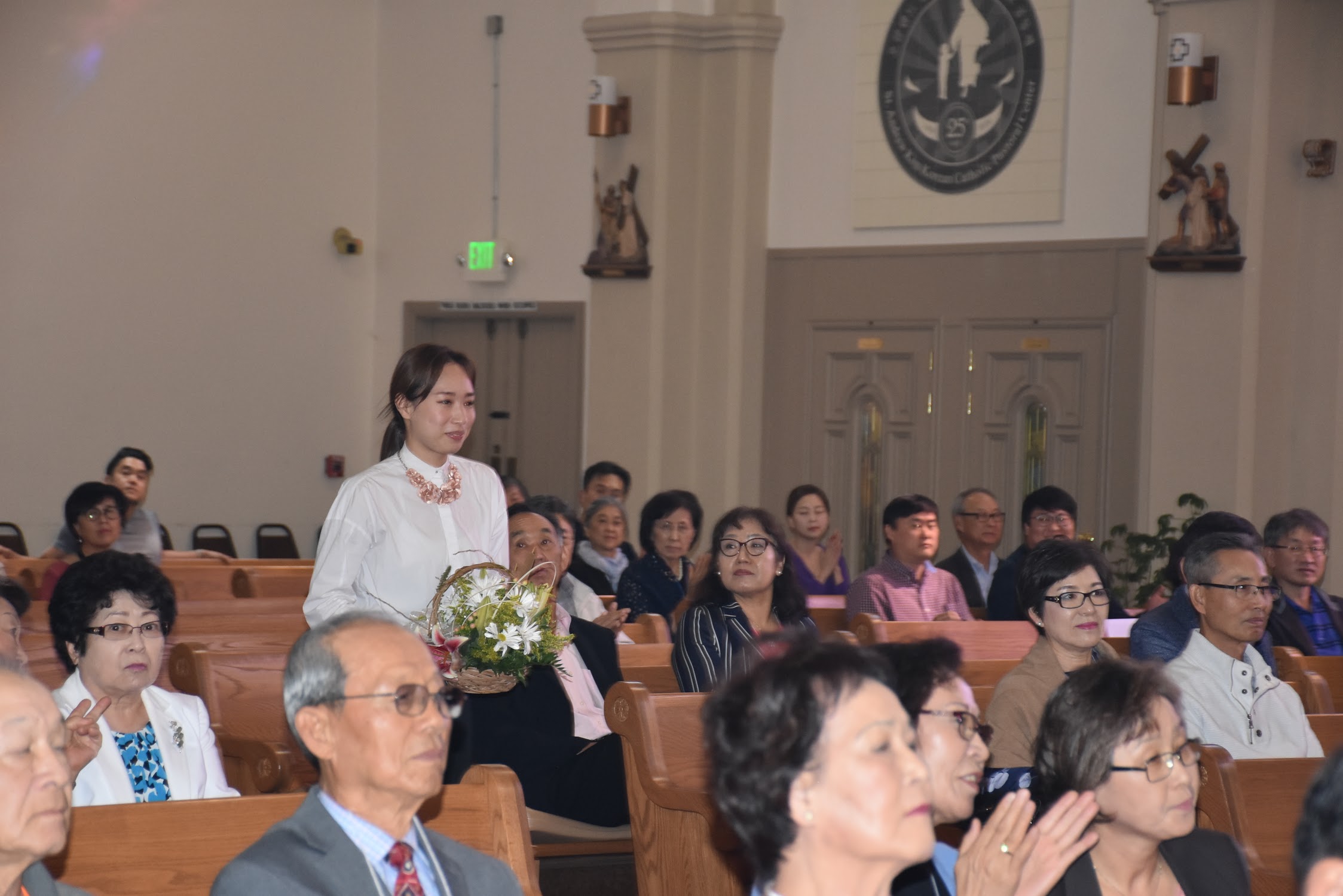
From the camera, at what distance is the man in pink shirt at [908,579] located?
22.4 ft

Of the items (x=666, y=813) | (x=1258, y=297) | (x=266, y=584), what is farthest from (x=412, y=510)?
(x=1258, y=297)

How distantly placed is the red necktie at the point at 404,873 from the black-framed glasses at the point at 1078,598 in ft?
6.72

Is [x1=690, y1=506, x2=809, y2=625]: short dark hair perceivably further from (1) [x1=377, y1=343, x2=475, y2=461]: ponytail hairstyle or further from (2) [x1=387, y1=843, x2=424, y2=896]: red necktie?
(2) [x1=387, y1=843, x2=424, y2=896]: red necktie

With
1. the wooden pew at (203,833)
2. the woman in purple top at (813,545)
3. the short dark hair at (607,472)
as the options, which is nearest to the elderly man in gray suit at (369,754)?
the wooden pew at (203,833)

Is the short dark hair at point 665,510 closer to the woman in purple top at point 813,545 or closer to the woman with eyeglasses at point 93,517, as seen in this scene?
the woman in purple top at point 813,545

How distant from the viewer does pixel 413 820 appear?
102 inches

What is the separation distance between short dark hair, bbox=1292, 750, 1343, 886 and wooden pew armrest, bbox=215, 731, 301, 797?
282 centimetres

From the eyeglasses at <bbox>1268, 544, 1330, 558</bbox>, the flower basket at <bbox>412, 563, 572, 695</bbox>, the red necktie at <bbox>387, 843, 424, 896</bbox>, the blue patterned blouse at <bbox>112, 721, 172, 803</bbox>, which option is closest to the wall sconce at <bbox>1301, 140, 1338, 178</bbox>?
the eyeglasses at <bbox>1268, 544, 1330, 558</bbox>

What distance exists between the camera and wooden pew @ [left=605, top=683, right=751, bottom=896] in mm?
3842

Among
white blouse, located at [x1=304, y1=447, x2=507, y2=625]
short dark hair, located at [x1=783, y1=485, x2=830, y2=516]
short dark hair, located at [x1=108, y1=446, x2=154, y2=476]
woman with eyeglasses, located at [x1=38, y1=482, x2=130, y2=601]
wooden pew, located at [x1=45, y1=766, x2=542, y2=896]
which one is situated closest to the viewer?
wooden pew, located at [x1=45, y1=766, x2=542, y2=896]

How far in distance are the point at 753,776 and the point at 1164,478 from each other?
22.6 feet

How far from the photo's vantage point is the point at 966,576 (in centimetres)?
791

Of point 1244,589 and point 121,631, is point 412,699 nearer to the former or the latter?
point 121,631

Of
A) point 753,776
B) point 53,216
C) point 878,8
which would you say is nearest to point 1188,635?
point 753,776
